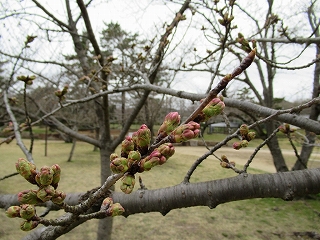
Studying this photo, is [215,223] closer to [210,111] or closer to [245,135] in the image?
[245,135]

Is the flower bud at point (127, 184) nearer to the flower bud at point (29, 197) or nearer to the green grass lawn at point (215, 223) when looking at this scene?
the flower bud at point (29, 197)

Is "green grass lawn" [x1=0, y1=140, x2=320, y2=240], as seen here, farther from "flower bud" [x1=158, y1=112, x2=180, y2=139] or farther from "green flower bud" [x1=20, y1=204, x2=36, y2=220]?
"flower bud" [x1=158, y1=112, x2=180, y2=139]

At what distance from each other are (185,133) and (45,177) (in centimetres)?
36

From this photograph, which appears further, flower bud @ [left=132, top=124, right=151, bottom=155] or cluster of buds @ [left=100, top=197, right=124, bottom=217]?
cluster of buds @ [left=100, top=197, right=124, bottom=217]

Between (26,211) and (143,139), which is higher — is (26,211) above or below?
below

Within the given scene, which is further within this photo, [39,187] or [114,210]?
[114,210]

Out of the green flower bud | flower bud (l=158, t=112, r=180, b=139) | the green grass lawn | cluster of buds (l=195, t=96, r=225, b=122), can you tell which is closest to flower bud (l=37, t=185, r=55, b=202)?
the green flower bud

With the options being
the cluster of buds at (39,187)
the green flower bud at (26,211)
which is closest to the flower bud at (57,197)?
the cluster of buds at (39,187)

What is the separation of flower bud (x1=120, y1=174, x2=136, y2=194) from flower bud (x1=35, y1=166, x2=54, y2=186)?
18 centimetres

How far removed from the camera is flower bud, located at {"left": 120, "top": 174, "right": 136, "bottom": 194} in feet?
1.88

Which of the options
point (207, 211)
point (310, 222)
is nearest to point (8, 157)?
point (207, 211)

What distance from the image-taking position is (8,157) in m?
12.8

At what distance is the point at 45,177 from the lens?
579 mm

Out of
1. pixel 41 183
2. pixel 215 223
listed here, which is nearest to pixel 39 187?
pixel 41 183
